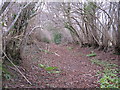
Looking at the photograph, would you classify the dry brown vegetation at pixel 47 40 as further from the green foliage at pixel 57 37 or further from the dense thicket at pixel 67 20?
the green foliage at pixel 57 37

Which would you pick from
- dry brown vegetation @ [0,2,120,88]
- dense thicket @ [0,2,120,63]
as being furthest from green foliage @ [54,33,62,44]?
dense thicket @ [0,2,120,63]

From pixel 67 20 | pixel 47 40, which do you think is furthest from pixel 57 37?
pixel 67 20

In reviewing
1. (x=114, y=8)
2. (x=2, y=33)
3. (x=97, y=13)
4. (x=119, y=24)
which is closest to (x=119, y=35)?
(x=119, y=24)

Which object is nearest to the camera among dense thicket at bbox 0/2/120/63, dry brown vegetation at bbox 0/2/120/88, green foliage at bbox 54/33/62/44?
dry brown vegetation at bbox 0/2/120/88

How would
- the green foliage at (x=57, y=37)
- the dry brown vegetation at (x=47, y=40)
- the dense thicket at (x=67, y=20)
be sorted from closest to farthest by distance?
the dry brown vegetation at (x=47, y=40)
the dense thicket at (x=67, y=20)
the green foliage at (x=57, y=37)

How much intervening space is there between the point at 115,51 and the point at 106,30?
5.12 ft

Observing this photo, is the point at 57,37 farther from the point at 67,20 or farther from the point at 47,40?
the point at 67,20

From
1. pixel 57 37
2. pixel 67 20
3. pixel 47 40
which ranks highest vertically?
pixel 67 20

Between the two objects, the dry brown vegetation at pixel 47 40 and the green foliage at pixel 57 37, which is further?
the green foliage at pixel 57 37

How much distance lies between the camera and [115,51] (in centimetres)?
991

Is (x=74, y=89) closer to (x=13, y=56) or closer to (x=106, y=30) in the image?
(x=13, y=56)

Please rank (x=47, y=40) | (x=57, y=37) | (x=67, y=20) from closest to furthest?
1. (x=67, y=20)
2. (x=47, y=40)
3. (x=57, y=37)

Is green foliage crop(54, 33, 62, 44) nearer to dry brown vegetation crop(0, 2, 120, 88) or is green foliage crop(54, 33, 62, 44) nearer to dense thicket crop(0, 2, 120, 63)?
dry brown vegetation crop(0, 2, 120, 88)

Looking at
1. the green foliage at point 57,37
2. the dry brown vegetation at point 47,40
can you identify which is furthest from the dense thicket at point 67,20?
the green foliage at point 57,37
